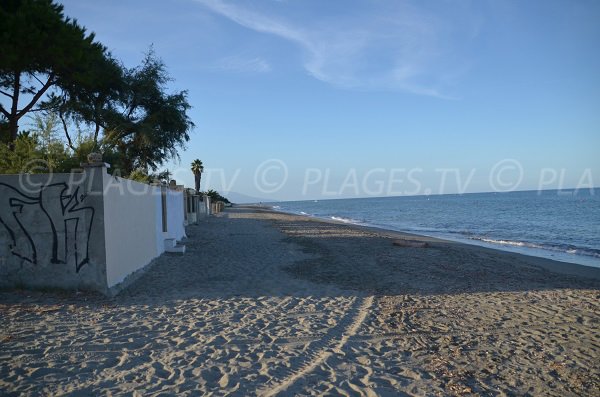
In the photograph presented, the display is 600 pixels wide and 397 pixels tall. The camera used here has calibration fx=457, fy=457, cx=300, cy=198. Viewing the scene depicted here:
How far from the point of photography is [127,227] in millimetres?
9422

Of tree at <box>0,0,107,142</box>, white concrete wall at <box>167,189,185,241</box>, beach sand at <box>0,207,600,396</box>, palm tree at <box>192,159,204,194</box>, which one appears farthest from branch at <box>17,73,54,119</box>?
palm tree at <box>192,159,204,194</box>

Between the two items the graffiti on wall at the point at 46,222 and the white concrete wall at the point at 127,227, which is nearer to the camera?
the graffiti on wall at the point at 46,222

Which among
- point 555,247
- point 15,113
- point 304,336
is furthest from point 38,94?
point 555,247

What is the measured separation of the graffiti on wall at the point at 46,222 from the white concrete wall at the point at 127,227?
438 millimetres

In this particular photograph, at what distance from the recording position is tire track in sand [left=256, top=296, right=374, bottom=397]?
4.38 m

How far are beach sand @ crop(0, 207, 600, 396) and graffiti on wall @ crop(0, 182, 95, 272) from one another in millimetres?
739

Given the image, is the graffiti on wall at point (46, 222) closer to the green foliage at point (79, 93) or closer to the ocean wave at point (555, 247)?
the green foliage at point (79, 93)

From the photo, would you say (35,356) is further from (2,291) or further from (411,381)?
(411,381)

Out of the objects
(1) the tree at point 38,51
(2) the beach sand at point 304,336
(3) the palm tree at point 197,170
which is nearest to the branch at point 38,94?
(1) the tree at point 38,51

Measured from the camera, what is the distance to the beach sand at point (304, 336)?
451 centimetres

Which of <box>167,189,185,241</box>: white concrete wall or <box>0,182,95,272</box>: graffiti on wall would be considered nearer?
<box>0,182,95,272</box>: graffiti on wall

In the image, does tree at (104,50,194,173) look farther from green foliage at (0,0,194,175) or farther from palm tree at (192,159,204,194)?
palm tree at (192,159,204,194)

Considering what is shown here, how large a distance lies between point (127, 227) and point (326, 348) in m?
5.60

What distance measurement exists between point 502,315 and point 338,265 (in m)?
5.91
